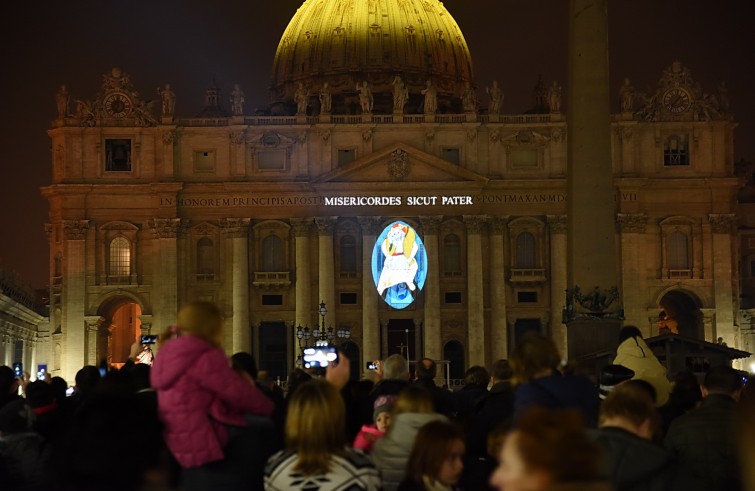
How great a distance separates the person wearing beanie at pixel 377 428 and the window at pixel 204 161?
71.4 meters

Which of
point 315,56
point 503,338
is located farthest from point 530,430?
point 315,56

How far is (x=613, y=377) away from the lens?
45.3 ft

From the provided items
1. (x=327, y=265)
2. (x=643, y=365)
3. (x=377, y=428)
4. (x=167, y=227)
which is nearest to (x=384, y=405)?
(x=377, y=428)

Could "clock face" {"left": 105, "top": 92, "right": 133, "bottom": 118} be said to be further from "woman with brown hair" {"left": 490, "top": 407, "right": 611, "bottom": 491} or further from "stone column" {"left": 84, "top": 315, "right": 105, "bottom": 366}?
"woman with brown hair" {"left": 490, "top": 407, "right": 611, "bottom": 491}

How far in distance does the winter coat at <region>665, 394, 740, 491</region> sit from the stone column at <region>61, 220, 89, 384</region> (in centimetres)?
7226

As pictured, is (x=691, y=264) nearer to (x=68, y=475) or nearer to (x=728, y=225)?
(x=728, y=225)

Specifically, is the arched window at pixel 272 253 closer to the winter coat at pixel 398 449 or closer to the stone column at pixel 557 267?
the stone column at pixel 557 267

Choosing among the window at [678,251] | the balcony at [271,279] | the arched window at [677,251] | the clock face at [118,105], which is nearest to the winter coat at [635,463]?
the balcony at [271,279]

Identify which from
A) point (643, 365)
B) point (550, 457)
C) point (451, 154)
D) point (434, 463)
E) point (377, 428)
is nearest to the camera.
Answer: point (550, 457)

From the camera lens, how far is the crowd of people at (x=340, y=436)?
6.35 meters

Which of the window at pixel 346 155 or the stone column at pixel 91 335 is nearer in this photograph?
the stone column at pixel 91 335

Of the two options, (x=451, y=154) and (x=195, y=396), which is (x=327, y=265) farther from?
(x=195, y=396)

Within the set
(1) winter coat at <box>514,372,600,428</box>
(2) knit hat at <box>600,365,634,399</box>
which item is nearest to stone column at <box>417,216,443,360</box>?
(2) knit hat at <box>600,365,634,399</box>

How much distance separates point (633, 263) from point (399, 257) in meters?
12.6
